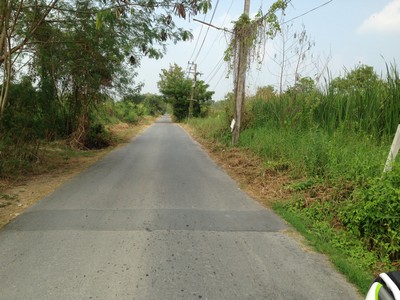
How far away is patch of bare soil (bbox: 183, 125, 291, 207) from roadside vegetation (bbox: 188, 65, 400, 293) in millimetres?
39

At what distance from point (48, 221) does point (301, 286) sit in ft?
12.4

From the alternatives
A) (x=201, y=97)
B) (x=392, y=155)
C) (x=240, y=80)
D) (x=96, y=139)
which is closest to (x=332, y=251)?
(x=392, y=155)

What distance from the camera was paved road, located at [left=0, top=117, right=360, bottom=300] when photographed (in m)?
3.17

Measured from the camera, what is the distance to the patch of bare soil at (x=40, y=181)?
575cm

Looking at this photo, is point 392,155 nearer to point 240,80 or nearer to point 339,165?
point 339,165

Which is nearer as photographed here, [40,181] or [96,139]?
[40,181]

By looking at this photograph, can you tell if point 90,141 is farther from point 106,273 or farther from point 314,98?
point 106,273

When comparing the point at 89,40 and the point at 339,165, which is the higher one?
the point at 89,40

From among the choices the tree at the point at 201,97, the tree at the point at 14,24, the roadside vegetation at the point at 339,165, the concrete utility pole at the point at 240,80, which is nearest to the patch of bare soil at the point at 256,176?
the roadside vegetation at the point at 339,165

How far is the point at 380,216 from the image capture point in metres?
4.11

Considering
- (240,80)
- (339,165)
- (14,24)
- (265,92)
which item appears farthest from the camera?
(265,92)

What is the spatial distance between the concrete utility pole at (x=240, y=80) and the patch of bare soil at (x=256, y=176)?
1662 mm

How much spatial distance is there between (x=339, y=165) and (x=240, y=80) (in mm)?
7333

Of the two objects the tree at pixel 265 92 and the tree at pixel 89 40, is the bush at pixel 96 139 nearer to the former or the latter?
the tree at pixel 89 40
